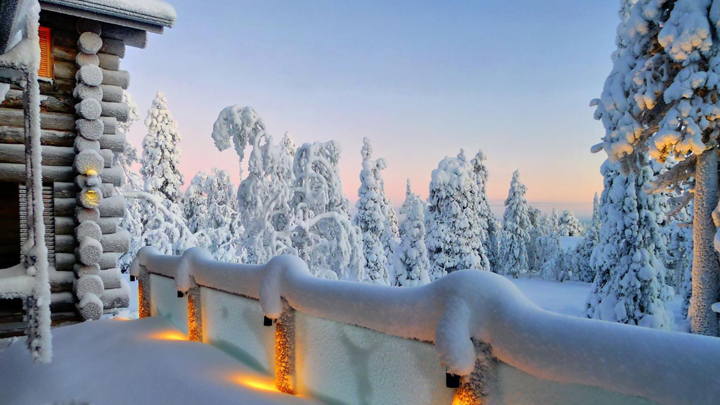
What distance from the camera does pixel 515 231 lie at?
42.6m

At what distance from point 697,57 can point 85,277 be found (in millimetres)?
12838

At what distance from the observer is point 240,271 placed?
5.45 meters

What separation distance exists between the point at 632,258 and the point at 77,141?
19.0 meters

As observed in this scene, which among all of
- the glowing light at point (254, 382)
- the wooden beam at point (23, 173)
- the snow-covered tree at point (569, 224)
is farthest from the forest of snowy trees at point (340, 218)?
the snow-covered tree at point (569, 224)

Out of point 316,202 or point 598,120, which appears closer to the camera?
point 598,120

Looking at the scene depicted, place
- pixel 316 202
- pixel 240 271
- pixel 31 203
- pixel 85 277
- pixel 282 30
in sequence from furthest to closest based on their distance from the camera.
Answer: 1. pixel 282 30
2. pixel 316 202
3. pixel 85 277
4. pixel 240 271
5. pixel 31 203

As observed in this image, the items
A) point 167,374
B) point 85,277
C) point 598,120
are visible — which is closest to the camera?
point 167,374

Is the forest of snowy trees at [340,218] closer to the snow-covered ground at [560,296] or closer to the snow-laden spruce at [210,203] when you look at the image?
the snow-laden spruce at [210,203]

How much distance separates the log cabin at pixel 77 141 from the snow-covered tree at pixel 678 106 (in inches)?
404

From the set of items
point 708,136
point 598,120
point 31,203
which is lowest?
point 31,203

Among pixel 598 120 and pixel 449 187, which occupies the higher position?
pixel 598 120

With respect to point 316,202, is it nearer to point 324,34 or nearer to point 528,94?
point 324,34

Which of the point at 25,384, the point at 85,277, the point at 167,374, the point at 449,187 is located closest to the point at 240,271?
the point at 167,374

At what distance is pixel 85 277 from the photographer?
280 inches
